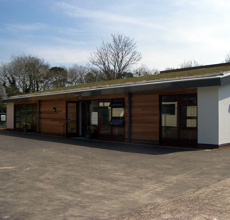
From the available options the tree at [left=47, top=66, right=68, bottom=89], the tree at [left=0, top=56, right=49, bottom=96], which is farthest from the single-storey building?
the tree at [left=47, top=66, right=68, bottom=89]

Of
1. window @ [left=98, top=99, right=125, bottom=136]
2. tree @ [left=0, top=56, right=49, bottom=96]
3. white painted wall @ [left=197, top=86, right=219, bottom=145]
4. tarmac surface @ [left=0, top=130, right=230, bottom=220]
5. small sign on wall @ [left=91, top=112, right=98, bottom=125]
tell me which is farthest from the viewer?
tree @ [left=0, top=56, right=49, bottom=96]

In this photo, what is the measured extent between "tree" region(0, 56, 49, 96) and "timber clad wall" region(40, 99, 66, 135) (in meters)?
19.5

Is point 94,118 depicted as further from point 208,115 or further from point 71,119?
point 208,115

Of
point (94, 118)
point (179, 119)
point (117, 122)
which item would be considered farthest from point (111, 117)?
point (179, 119)

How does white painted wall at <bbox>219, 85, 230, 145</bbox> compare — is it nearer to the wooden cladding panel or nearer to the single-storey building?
the single-storey building

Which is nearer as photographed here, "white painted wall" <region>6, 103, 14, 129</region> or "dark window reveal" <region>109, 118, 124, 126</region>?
"dark window reveal" <region>109, 118, 124, 126</region>

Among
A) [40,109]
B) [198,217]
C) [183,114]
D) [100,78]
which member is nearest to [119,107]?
[183,114]

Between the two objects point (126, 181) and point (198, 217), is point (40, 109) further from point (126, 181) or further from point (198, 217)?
point (198, 217)

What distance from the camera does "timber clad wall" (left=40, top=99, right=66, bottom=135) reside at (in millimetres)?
17500

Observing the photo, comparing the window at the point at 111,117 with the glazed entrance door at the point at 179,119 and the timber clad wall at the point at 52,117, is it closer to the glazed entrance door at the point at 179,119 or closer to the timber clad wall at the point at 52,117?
the glazed entrance door at the point at 179,119

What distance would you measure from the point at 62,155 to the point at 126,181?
428 centimetres

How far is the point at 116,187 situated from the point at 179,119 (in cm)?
650

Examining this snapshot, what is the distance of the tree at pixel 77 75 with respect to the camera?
1736 inches

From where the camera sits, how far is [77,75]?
44.7m
